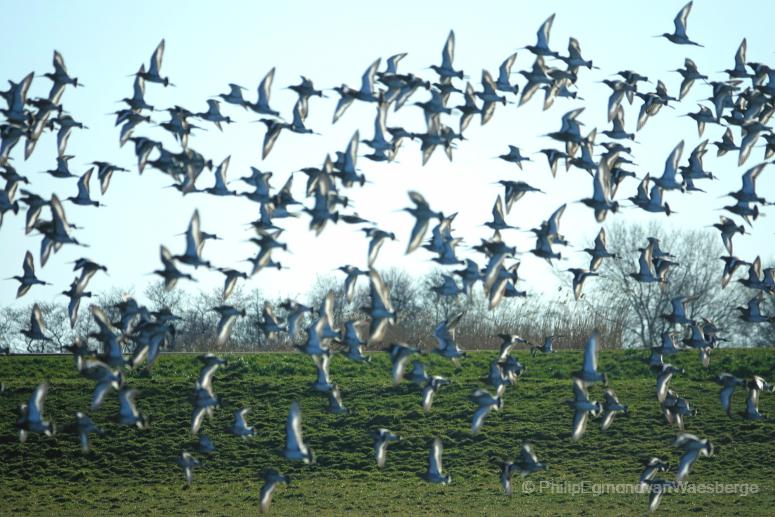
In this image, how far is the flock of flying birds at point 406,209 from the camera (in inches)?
1055

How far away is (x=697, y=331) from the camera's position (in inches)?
1210

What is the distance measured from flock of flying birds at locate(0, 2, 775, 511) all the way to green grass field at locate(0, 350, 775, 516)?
643 cm

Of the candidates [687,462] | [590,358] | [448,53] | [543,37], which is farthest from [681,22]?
[687,462]

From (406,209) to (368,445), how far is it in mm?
17966

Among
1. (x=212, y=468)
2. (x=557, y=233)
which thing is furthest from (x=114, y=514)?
(x=557, y=233)

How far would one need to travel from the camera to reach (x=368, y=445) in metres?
42.5

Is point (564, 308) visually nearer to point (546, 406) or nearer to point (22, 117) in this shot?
point (546, 406)

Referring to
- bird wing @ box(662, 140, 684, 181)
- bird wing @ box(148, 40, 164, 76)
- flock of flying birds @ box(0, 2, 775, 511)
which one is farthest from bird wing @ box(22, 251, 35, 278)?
bird wing @ box(662, 140, 684, 181)

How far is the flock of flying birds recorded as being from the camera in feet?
87.9

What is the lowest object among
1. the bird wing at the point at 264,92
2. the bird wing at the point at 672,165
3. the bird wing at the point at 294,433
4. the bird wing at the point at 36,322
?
the bird wing at the point at 294,433

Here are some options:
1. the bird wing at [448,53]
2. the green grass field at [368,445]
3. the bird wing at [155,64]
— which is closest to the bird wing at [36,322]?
the bird wing at [155,64]

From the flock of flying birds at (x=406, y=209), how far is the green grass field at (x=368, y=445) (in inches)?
253

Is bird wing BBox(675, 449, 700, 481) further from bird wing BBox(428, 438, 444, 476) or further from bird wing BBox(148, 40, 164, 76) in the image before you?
bird wing BBox(148, 40, 164, 76)

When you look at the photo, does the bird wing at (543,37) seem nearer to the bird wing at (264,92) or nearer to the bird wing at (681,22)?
the bird wing at (681,22)
